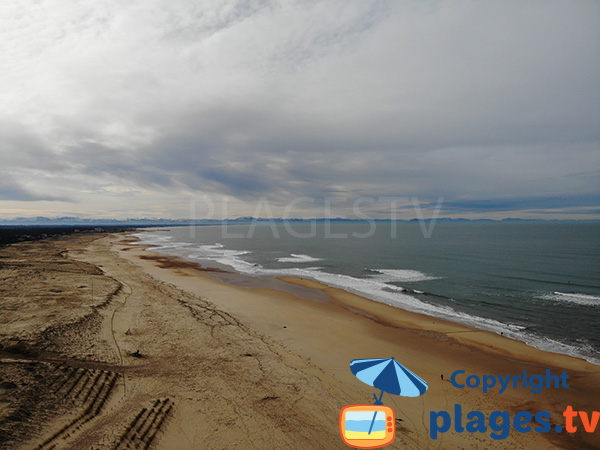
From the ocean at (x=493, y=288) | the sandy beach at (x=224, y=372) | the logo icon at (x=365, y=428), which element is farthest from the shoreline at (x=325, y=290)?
the logo icon at (x=365, y=428)

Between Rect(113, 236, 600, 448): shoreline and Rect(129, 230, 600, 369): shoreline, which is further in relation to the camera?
Rect(129, 230, 600, 369): shoreline

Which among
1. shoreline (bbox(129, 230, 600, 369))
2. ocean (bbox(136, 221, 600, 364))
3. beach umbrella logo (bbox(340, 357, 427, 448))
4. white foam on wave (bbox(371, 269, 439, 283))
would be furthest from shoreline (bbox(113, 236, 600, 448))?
white foam on wave (bbox(371, 269, 439, 283))

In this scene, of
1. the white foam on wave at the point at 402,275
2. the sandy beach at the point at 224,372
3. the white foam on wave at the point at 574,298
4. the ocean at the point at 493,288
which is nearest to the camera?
the sandy beach at the point at 224,372

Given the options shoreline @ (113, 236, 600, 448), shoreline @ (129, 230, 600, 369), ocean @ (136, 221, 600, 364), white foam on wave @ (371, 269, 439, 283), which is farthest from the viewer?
white foam on wave @ (371, 269, 439, 283)

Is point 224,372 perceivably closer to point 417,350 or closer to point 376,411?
point 376,411

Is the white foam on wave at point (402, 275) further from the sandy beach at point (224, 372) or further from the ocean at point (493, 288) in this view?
the sandy beach at point (224, 372)

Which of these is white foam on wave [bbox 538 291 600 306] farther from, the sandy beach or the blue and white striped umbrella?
the blue and white striped umbrella

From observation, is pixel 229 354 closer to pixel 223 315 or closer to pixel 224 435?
pixel 224 435
